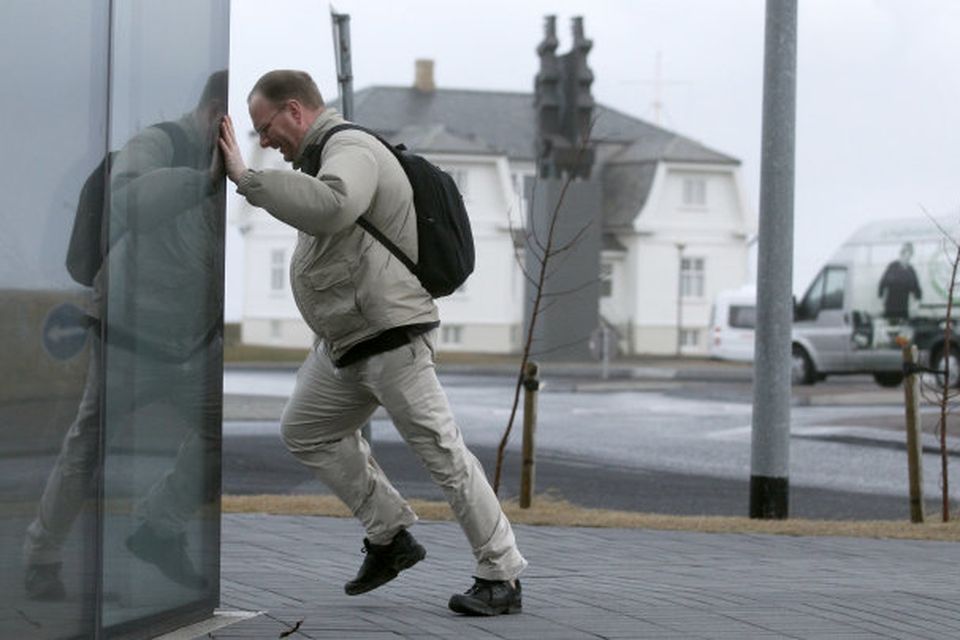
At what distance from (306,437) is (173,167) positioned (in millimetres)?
1088

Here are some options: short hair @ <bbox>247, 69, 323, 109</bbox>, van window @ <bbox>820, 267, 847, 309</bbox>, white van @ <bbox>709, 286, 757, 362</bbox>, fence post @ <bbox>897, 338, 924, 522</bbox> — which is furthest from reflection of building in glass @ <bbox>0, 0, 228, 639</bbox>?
white van @ <bbox>709, 286, 757, 362</bbox>

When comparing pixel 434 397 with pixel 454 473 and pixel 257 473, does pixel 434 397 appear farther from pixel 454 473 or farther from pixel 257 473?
pixel 257 473

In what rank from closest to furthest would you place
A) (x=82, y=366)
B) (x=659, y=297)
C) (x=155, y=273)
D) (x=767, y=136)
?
(x=82, y=366) → (x=155, y=273) → (x=767, y=136) → (x=659, y=297)

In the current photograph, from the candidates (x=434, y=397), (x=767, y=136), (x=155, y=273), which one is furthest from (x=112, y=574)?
(x=767, y=136)

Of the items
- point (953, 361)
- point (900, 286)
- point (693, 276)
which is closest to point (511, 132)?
point (693, 276)

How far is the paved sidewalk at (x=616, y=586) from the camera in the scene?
6488 mm

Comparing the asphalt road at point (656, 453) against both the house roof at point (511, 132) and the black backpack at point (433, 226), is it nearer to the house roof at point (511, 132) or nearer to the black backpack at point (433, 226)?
the black backpack at point (433, 226)

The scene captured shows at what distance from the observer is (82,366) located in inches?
220

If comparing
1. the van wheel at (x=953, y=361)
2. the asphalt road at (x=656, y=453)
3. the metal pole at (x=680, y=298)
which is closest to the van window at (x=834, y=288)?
the van wheel at (x=953, y=361)

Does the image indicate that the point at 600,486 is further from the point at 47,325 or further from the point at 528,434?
the point at 47,325

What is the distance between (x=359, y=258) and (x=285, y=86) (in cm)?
56

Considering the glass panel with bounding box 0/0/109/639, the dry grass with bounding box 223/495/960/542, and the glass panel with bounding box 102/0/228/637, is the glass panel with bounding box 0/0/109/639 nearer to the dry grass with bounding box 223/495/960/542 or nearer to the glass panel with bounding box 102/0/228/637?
the glass panel with bounding box 102/0/228/637

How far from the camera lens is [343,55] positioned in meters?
12.7

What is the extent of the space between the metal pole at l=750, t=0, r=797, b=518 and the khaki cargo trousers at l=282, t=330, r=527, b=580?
523 centimetres
